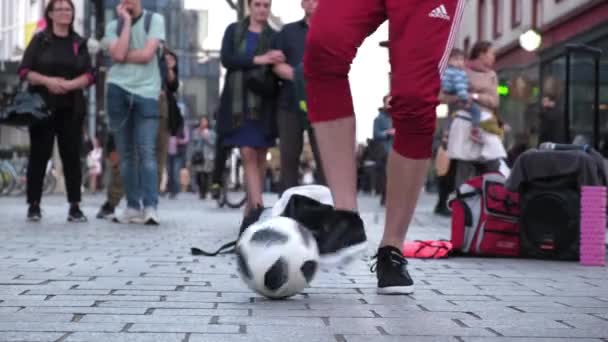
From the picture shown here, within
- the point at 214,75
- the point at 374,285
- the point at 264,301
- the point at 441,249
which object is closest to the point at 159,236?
the point at 441,249

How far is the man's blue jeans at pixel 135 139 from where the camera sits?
1041cm

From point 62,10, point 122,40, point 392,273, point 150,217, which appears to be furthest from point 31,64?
point 392,273

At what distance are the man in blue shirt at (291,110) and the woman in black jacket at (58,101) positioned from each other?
2.56m

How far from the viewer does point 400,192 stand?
4797 mm

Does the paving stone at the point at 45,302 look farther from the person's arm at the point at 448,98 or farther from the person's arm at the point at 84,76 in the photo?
the person's arm at the point at 448,98

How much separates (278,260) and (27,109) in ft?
21.4

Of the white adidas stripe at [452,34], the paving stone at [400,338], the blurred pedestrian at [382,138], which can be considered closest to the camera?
the paving stone at [400,338]

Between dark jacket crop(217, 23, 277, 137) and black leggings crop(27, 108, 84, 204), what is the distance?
2168mm

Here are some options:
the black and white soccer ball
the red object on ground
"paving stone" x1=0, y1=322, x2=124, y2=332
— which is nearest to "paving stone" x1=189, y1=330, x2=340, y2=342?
"paving stone" x1=0, y1=322, x2=124, y2=332

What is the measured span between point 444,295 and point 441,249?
2396mm

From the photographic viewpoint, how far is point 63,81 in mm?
10648

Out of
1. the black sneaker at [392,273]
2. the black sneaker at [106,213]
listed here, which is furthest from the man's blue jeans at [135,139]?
the black sneaker at [392,273]

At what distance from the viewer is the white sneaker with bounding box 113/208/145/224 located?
34.8 ft

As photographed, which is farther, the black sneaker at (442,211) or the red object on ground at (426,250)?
the black sneaker at (442,211)
